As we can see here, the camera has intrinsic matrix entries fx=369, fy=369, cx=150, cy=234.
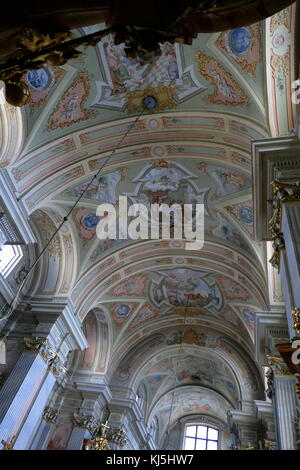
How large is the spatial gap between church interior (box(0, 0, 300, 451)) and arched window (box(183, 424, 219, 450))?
340 inches

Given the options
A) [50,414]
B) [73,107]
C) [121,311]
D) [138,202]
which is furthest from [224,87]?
[50,414]

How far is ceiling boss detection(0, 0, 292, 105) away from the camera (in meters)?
3.01

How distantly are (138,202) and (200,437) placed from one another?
746 inches

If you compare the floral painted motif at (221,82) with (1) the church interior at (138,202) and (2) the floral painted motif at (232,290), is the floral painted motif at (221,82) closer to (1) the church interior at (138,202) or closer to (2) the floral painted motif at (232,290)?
(1) the church interior at (138,202)

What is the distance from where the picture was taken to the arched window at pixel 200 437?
76.9 feet

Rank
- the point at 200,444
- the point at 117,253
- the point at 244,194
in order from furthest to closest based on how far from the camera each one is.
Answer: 1. the point at 200,444
2. the point at 117,253
3. the point at 244,194

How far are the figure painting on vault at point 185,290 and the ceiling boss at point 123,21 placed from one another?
40.1 ft

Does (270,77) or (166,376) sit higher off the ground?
(166,376)

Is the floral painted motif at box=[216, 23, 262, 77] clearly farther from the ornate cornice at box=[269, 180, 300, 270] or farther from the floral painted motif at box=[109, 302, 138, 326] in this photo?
the floral painted motif at box=[109, 302, 138, 326]

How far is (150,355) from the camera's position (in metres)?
17.7
